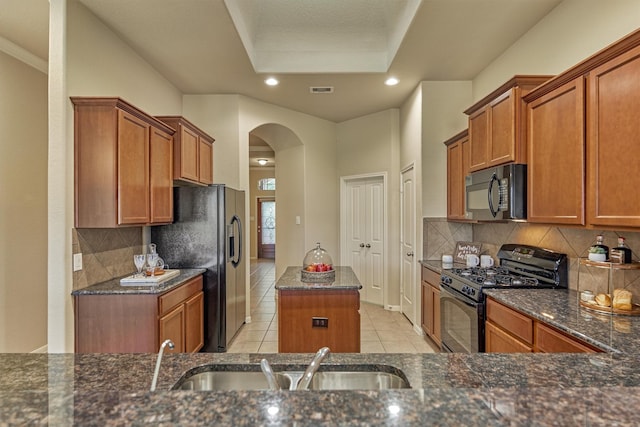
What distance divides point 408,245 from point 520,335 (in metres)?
2.51

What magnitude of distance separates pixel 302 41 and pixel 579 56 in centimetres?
250

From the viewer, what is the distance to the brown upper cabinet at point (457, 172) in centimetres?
348

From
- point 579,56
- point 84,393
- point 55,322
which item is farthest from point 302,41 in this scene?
point 84,393

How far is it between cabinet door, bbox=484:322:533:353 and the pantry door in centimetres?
269

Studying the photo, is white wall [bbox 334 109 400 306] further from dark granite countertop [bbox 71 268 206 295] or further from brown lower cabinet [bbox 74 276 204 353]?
brown lower cabinet [bbox 74 276 204 353]

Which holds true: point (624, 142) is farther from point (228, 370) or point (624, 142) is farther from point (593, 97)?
point (228, 370)

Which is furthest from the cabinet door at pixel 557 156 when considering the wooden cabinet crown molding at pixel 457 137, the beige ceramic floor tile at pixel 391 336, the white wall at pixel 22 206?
the white wall at pixel 22 206

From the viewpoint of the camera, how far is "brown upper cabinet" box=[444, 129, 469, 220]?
3484mm

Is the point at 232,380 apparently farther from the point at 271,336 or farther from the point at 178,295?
the point at 271,336

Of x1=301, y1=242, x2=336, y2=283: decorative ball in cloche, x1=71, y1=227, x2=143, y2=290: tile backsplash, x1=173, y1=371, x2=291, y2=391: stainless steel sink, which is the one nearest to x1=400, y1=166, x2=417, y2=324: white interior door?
x1=301, y1=242, x2=336, y2=283: decorative ball in cloche

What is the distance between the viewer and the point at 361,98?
4.57 m

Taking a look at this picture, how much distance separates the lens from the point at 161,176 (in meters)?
3.07

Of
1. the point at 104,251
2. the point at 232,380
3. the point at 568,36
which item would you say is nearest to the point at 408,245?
the point at 568,36

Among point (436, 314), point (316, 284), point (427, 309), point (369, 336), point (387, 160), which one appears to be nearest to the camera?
point (316, 284)
